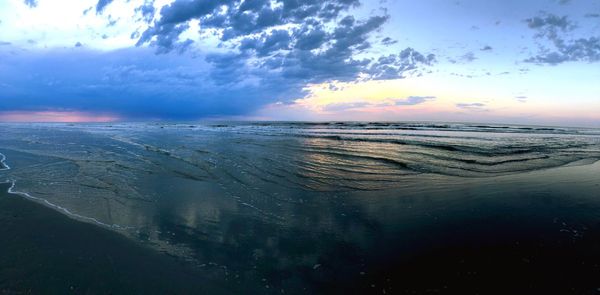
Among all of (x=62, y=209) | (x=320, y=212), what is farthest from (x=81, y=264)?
(x=320, y=212)

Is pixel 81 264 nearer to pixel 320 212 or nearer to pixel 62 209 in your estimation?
pixel 62 209

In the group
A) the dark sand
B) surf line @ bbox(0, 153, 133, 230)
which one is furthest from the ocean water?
the dark sand

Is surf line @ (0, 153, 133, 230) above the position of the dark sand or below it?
above

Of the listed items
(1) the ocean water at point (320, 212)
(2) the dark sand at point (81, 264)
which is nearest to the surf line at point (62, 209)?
(1) the ocean water at point (320, 212)

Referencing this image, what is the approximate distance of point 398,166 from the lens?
15.0 metres

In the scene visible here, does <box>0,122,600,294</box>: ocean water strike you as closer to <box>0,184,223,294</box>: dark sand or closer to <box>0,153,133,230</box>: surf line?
<box>0,153,133,230</box>: surf line

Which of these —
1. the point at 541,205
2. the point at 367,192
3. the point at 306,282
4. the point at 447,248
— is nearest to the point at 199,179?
the point at 367,192

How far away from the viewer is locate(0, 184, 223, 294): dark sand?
4.30 m

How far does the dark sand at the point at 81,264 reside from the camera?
14.1 ft

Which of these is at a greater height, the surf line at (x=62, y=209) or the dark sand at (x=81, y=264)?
the surf line at (x=62, y=209)

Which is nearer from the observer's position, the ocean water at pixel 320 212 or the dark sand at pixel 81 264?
the dark sand at pixel 81 264

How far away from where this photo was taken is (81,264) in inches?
193

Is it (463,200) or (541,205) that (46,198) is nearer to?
(463,200)

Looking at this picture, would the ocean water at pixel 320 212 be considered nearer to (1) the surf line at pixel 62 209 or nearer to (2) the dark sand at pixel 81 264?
(1) the surf line at pixel 62 209
